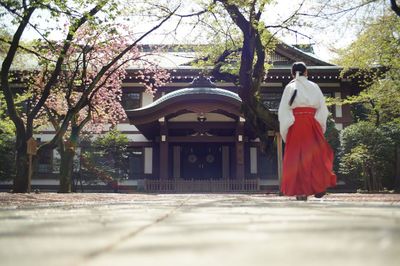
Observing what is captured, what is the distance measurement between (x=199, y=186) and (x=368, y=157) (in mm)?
6518

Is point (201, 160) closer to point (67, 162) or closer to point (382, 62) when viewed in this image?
point (67, 162)

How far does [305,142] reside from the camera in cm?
569

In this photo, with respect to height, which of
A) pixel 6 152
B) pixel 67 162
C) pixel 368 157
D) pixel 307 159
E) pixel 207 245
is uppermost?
pixel 6 152

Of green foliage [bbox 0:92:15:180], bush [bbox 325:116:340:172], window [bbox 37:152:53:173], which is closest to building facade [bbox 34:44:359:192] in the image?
window [bbox 37:152:53:173]

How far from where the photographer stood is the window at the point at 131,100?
21016 millimetres

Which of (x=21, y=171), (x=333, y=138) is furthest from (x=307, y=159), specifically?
(x=333, y=138)

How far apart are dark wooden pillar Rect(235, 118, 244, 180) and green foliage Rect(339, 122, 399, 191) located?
4.01 metres

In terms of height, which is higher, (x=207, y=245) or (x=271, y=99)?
(x=271, y=99)

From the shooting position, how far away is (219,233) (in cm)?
187

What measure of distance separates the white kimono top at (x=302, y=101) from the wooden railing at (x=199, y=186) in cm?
1194

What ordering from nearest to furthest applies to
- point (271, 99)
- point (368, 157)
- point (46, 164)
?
point (368, 157)
point (271, 99)
point (46, 164)

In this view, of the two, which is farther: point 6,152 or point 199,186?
point 6,152

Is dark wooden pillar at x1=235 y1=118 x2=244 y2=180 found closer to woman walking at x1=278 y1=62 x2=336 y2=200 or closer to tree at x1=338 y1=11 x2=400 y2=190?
tree at x1=338 y1=11 x2=400 y2=190

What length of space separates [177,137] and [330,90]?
753cm
